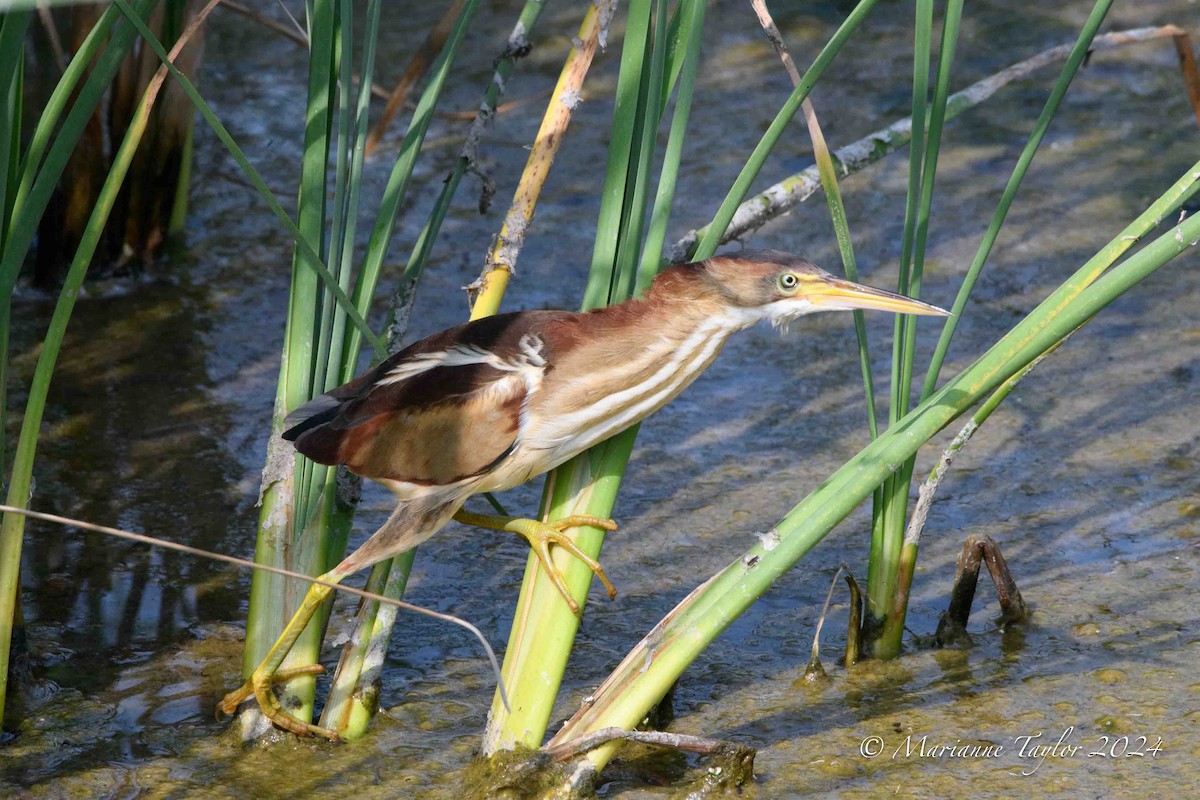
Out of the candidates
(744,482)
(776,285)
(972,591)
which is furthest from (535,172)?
(744,482)

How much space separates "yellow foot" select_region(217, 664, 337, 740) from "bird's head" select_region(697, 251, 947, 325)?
874mm

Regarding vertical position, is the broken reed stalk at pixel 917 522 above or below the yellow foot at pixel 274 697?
above

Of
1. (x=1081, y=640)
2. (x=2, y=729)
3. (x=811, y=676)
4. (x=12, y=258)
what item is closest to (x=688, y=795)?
(x=811, y=676)

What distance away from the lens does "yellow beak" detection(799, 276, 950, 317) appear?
182cm

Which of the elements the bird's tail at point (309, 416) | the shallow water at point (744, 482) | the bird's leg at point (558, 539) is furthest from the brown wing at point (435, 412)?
the shallow water at point (744, 482)

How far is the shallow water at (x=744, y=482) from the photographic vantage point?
208 centimetres

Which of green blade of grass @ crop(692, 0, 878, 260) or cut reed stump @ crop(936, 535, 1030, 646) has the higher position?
green blade of grass @ crop(692, 0, 878, 260)

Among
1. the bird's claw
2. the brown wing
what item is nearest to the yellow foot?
the brown wing

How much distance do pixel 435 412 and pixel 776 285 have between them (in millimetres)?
546

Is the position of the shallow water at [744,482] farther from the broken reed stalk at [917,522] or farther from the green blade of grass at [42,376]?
the green blade of grass at [42,376]

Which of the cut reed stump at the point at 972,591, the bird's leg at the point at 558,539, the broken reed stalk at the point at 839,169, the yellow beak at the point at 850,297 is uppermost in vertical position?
the broken reed stalk at the point at 839,169

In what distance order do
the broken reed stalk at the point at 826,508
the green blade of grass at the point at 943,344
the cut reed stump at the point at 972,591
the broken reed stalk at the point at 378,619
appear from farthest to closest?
the cut reed stump at the point at 972,591 → the broken reed stalk at the point at 378,619 → the green blade of grass at the point at 943,344 → the broken reed stalk at the point at 826,508

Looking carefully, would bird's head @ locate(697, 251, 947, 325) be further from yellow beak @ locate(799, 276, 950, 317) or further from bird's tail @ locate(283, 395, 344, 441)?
bird's tail @ locate(283, 395, 344, 441)

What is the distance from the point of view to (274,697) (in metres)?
2.06
